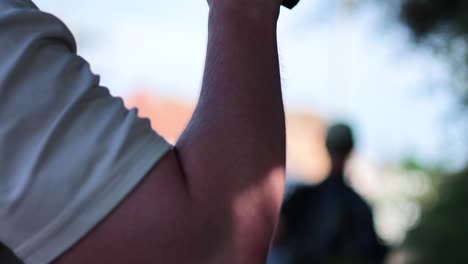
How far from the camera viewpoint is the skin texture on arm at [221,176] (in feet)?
3.11

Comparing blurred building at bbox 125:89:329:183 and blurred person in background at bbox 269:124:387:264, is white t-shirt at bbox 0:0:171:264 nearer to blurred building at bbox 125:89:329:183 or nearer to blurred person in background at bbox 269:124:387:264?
blurred person in background at bbox 269:124:387:264

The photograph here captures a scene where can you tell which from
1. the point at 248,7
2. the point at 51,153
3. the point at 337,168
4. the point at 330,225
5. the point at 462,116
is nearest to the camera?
the point at 51,153

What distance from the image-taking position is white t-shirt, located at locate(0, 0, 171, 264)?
924mm

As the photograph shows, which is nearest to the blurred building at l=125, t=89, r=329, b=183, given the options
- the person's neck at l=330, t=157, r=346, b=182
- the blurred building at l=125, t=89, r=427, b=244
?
the blurred building at l=125, t=89, r=427, b=244

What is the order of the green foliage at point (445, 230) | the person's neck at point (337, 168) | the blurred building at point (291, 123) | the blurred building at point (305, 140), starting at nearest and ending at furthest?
the person's neck at point (337, 168) → the green foliage at point (445, 230) → the blurred building at point (305, 140) → the blurred building at point (291, 123)

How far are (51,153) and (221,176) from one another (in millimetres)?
203

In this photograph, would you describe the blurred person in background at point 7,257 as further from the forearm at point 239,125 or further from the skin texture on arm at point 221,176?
the forearm at point 239,125

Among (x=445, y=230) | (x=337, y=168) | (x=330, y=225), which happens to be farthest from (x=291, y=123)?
(x=330, y=225)

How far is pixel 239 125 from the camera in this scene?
3.30 ft

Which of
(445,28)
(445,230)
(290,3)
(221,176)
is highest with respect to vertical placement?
(290,3)

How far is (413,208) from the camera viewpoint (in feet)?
29.5

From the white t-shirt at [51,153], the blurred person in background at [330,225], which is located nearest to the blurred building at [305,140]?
the blurred person in background at [330,225]

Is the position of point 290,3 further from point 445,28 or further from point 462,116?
point 445,28

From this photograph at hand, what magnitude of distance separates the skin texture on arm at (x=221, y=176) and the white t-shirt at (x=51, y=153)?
25 mm
